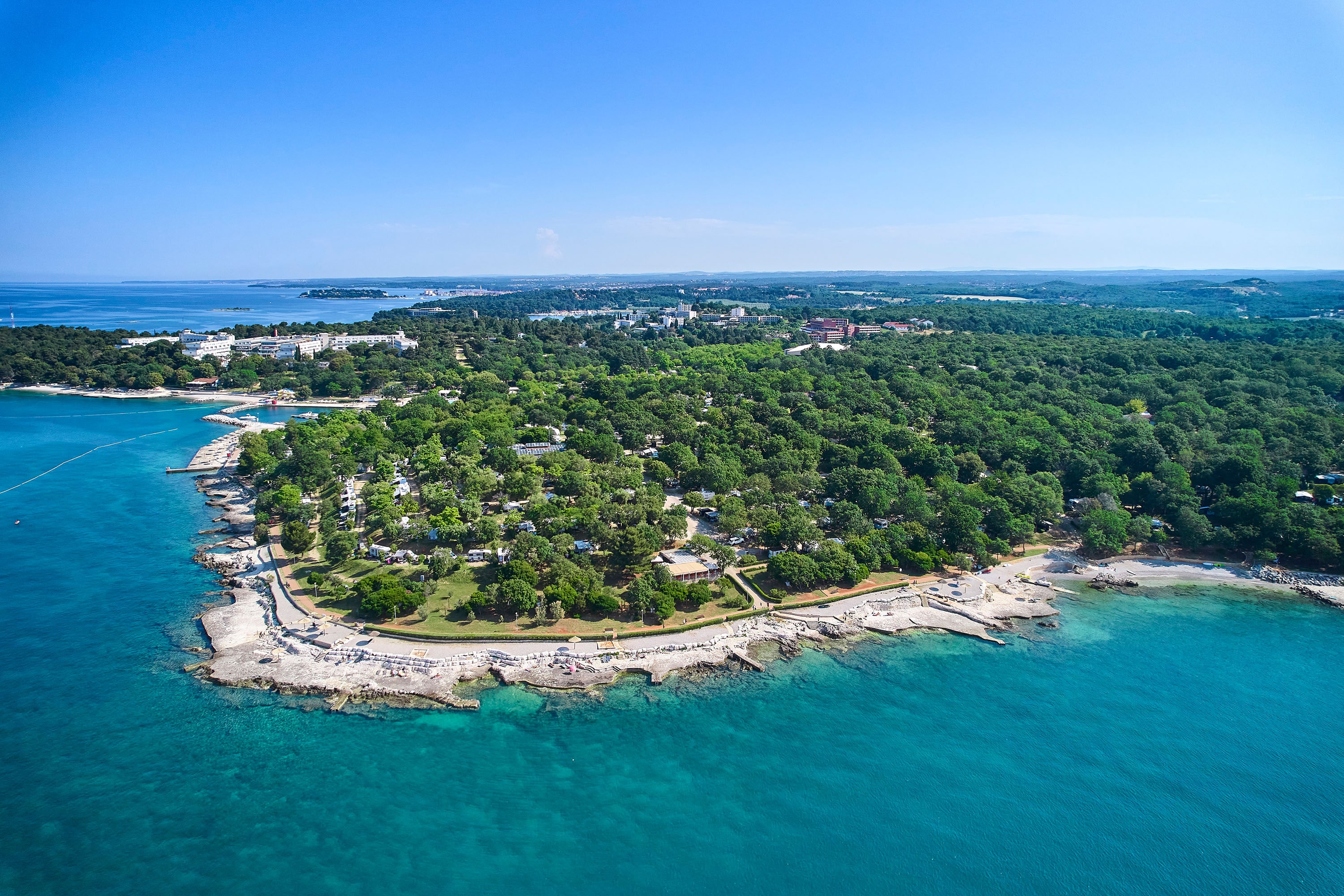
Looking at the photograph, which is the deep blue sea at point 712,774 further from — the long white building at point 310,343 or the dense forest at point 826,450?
the long white building at point 310,343

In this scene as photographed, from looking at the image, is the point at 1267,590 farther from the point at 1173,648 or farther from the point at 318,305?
the point at 318,305

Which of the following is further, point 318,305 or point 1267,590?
point 318,305

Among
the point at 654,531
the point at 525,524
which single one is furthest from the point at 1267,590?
the point at 525,524

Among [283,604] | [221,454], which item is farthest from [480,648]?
[221,454]

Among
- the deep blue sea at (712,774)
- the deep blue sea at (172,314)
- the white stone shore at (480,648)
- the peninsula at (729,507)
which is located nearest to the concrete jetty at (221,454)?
the peninsula at (729,507)

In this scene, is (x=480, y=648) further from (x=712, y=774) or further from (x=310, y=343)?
(x=310, y=343)

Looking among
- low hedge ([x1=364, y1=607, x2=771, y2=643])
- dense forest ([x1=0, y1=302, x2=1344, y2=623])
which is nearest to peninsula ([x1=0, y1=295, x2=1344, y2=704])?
low hedge ([x1=364, y1=607, x2=771, y2=643])

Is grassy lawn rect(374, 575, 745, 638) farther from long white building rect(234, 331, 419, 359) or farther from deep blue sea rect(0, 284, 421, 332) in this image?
deep blue sea rect(0, 284, 421, 332)
